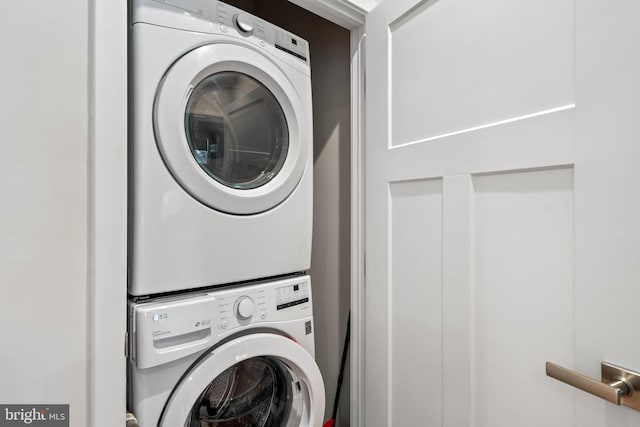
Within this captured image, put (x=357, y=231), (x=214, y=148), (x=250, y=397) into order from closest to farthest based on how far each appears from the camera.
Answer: (x=214, y=148)
(x=250, y=397)
(x=357, y=231)

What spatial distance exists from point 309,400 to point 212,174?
2.79ft

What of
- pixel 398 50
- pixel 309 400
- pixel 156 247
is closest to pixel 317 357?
pixel 309 400

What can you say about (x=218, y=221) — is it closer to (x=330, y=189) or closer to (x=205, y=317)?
(x=205, y=317)

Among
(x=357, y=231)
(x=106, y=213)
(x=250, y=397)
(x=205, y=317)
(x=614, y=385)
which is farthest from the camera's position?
(x=357, y=231)

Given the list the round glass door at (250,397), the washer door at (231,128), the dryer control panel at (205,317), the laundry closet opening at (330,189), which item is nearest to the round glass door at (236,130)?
the washer door at (231,128)

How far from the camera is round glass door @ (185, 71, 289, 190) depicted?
3.32 feet

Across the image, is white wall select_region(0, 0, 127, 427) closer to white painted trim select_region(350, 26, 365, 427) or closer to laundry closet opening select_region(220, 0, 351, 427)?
white painted trim select_region(350, 26, 365, 427)

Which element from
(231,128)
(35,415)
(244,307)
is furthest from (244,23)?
(35,415)

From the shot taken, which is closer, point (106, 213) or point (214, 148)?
point (106, 213)

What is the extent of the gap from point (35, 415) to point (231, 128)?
2.84ft

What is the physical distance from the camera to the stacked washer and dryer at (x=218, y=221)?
87 cm

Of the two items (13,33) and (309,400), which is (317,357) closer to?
(309,400)

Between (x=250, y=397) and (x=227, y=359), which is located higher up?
(x=227, y=359)

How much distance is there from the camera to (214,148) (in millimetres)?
1053
